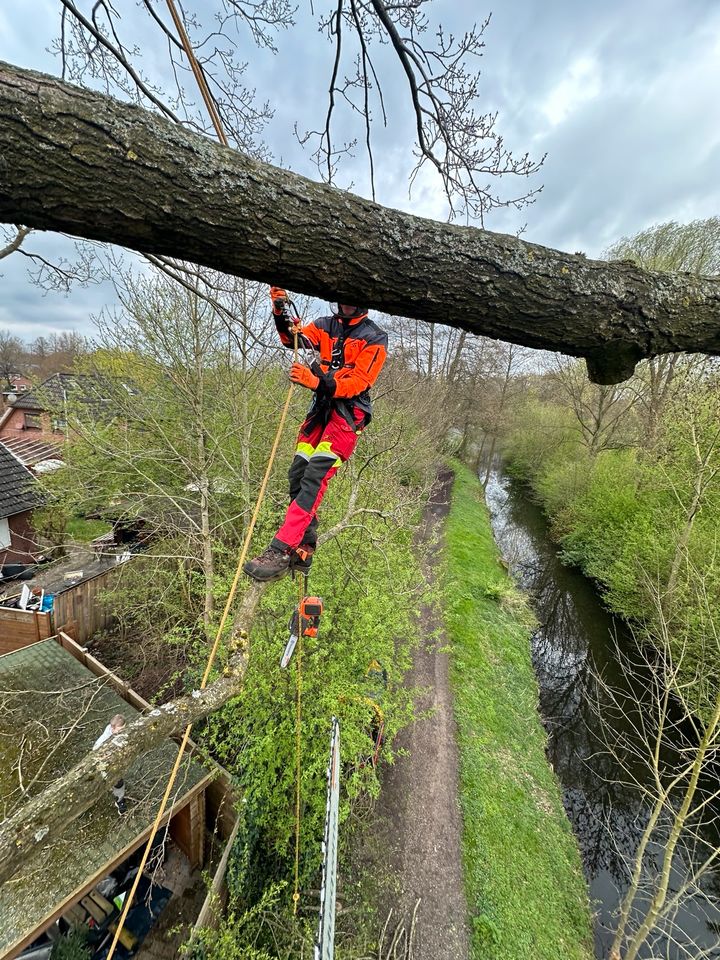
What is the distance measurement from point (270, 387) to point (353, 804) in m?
7.53

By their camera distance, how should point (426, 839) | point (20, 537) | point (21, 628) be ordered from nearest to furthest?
point (426, 839) < point (21, 628) < point (20, 537)

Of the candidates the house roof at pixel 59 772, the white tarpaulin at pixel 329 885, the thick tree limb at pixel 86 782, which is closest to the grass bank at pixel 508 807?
the house roof at pixel 59 772

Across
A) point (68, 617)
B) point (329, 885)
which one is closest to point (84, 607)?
point (68, 617)

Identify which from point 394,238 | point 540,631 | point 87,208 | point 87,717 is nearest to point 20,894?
point 87,717

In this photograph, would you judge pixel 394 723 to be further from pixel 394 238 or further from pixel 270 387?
pixel 270 387

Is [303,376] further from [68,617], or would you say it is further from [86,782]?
[68,617]

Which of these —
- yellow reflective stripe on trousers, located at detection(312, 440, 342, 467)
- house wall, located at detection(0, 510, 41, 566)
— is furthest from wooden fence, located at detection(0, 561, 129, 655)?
yellow reflective stripe on trousers, located at detection(312, 440, 342, 467)

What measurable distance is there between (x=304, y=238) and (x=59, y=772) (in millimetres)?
6759

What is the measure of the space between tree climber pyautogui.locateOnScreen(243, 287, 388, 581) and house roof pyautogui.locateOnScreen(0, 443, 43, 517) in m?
11.8

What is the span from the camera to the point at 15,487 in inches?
499

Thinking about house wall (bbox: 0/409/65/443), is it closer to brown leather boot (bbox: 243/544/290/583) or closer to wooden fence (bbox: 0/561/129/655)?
wooden fence (bbox: 0/561/129/655)

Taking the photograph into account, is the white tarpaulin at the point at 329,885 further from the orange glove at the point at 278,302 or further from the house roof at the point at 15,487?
the house roof at the point at 15,487

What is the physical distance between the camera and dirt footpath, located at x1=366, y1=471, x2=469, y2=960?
520cm

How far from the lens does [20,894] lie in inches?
159
